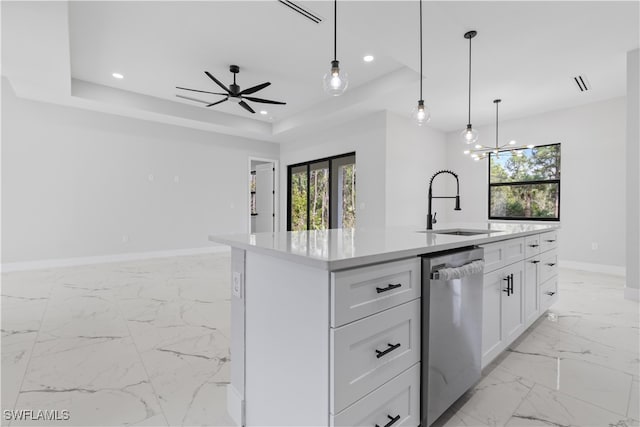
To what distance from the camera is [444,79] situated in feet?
13.2

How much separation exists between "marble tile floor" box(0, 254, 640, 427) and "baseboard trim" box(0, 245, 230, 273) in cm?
161

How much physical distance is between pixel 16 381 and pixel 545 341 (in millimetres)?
3453

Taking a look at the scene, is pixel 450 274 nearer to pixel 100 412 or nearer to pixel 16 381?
pixel 100 412

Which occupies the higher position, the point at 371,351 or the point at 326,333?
Result: the point at 326,333

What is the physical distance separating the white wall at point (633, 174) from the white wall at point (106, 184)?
6.43m

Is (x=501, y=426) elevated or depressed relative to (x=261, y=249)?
depressed

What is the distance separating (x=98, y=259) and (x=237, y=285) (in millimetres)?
5279

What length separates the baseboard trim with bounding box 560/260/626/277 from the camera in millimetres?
4633

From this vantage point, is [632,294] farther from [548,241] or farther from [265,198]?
[265,198]

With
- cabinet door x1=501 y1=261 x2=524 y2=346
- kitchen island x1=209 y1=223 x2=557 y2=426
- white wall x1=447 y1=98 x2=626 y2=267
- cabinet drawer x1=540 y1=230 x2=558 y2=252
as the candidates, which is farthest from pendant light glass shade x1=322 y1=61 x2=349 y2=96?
white wall x1=447 y1=98 x2=626 y2=267

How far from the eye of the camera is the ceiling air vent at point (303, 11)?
2.72 metres

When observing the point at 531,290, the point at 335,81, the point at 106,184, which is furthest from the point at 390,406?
the point at 106,184

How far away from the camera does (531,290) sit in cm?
229

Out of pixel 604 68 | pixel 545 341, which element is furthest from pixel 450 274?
pixel 604 68
